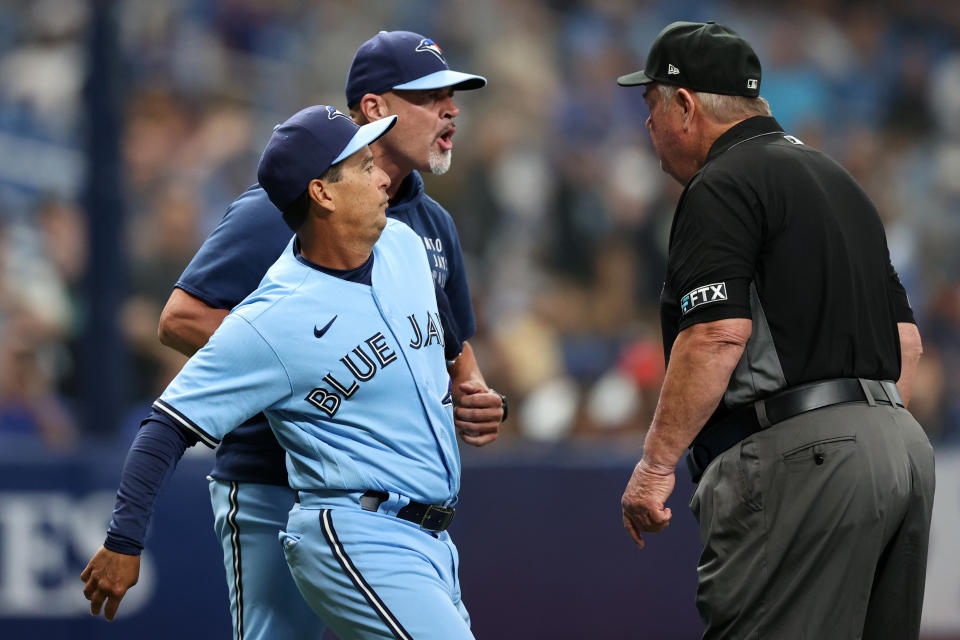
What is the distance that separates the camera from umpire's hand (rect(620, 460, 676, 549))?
11.2ft

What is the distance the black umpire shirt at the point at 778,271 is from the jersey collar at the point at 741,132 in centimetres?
10

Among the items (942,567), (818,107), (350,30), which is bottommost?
(942,567)

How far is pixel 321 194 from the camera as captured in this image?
3.34 meters

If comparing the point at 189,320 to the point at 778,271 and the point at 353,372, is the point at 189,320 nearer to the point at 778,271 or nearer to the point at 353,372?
the point at 353,372

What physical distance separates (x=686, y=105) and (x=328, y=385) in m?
1.30

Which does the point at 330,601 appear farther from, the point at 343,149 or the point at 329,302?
the point at 343,149

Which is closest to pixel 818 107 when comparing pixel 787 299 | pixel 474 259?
pixel 474 259

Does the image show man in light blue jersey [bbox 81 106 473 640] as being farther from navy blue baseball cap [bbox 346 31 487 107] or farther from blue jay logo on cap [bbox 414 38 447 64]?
blue jay logo on cap [bbox 414 38 447 64]

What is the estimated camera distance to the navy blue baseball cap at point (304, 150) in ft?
10.9

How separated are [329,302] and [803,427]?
127 cm

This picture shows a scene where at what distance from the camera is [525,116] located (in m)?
10.1

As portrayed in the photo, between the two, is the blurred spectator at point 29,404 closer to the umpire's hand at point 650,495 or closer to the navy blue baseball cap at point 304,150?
the navy blue baseball cap at point 304,150

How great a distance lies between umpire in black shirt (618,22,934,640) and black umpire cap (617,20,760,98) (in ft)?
0.09

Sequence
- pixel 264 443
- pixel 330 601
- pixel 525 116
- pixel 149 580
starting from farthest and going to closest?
pixel 525 116, pixel 149 580, pixel 264 443, pixel 330 601
